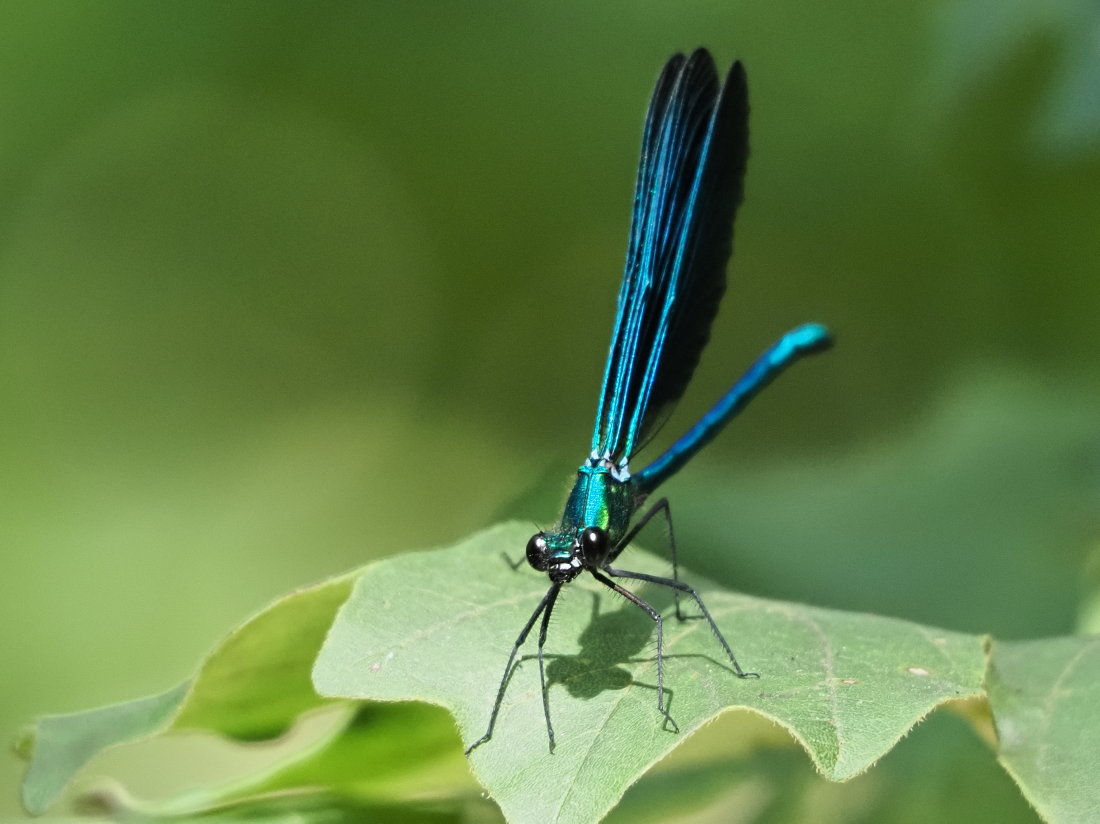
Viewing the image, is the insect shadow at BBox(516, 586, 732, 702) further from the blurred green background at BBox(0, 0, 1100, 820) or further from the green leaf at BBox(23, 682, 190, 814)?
the blurred green background at BBox(0, 0, 1100, 820)

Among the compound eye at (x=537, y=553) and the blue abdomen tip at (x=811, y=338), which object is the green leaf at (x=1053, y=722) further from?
the blue abdomen tip at (x=811, y=338)

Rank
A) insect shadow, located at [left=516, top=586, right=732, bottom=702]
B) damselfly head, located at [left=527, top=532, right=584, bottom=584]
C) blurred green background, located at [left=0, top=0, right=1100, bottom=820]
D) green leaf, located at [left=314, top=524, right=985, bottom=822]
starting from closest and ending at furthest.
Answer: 1. green leaf, located at [left=314, top=524, right=985, bottom=822]
2. insect shadow, located at [left=516, top=586, right=732, bottom=702]
3. damselfly head, located at [left=527, top=532, right=584, bottom=584]
4. blurred green background, located at [left=0, top=0, right=1100, bottom=820]

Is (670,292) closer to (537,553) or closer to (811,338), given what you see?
(811,338)

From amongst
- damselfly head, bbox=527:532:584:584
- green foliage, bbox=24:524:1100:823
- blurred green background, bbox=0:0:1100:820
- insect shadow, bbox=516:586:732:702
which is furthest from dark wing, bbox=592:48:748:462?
blurred green background, bbox=0:0:1100:820

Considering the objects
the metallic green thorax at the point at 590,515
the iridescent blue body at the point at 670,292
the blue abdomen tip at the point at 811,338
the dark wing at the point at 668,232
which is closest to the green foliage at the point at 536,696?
the metallic green thorax at the point at 590,515

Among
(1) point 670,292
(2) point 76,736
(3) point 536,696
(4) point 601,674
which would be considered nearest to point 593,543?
(4) point 601,674

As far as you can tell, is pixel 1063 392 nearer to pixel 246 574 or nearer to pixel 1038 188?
pixel 1038 188
